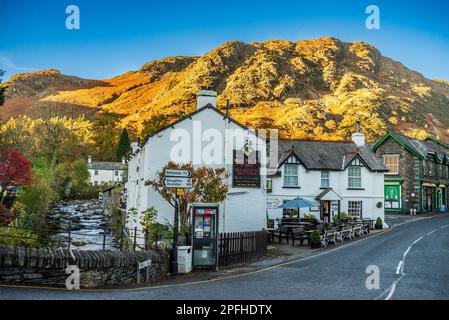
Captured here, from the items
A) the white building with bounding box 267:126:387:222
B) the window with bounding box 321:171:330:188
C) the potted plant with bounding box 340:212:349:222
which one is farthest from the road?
the window with bounding box 321:171:330:188

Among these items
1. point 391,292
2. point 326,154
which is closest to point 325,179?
point 326,154

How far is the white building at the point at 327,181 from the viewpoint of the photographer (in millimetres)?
38281

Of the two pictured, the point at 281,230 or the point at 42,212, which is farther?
the point at 42,212

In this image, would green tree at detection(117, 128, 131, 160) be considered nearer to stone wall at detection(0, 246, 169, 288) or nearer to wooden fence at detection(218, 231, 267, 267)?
wooden fence at detection(218, 231, 267, 267)

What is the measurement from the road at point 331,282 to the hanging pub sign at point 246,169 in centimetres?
651

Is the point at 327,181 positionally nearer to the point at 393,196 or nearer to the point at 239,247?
the point at 393,196

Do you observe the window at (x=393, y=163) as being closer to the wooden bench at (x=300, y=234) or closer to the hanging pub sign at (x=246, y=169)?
the wooden bench at (x=300, y=234)

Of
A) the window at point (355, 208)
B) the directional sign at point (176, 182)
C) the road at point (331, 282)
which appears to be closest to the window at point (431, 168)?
the window at point (355, 208)

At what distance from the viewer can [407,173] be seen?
51719 mm

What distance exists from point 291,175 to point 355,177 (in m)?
6.32
